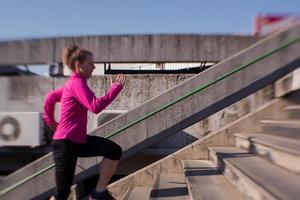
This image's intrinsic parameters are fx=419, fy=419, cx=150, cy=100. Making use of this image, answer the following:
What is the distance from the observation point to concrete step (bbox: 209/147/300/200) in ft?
9.04

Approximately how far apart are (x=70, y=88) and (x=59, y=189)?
0.86 metres

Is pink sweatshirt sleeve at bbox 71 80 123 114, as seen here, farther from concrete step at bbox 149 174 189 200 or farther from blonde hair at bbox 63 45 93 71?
concrete step at bbox 149 174 189 200

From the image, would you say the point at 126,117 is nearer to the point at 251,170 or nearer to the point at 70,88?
the point at 70,88

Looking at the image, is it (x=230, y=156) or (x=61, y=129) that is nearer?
(x=61, y=129)

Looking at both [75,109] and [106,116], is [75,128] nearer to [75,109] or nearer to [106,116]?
[75,109]

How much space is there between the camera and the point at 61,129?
353cm

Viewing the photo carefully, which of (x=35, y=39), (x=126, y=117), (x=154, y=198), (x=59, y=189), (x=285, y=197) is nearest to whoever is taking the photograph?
(x=285, y=197)

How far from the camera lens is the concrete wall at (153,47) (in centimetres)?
697

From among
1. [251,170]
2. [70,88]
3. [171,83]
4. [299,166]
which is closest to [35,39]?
[171,83]

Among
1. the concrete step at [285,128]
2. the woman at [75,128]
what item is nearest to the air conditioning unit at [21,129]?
the woman at [75,128]

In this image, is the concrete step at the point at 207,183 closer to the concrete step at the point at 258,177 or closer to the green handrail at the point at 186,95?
the concrete step at the point at 258,177

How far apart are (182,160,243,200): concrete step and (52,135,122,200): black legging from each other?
0.88 m

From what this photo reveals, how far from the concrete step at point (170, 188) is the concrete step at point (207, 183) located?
0.16 meters

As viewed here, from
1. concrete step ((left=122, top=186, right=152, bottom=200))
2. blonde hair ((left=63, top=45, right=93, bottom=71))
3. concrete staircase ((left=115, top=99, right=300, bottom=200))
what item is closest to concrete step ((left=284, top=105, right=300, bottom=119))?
concrete staircase ((left=115, top=99, right=300, bottom=200))
